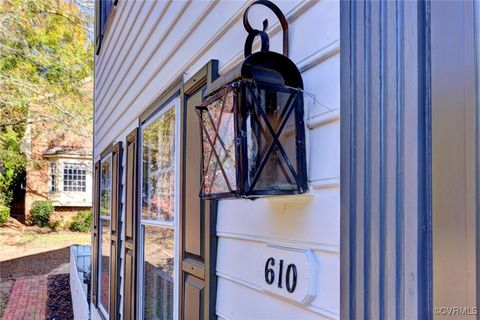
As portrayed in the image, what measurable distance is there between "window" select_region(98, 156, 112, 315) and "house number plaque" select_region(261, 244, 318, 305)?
12.7ft

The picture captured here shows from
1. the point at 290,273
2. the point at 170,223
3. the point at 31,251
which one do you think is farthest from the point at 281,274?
the point at 31,251

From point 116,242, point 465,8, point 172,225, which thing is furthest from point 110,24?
point 465,8

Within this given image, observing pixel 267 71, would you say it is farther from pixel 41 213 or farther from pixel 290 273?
pixel 41 213

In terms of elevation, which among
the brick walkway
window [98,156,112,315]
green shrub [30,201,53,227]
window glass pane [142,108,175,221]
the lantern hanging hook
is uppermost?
the lantern hanging hook

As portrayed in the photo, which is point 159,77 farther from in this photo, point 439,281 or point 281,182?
point 439,281

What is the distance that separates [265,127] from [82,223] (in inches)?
675

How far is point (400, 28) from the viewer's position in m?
0.88

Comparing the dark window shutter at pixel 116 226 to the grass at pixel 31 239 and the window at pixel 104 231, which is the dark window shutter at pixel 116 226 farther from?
the grass at pixel 31 239

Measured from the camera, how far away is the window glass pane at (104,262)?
4.98 m

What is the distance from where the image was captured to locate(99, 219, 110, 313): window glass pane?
16.3 ft

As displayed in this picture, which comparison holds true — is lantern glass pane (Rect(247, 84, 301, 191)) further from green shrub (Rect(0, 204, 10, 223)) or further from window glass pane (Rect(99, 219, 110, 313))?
green shrub (Rect(0, 204, 10, 223))

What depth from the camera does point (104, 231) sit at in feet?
18.2

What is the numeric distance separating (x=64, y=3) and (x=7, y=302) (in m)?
9.25

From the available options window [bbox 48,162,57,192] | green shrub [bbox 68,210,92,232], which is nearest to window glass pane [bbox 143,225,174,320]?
green shrub [bbox 68,210,92,232]
